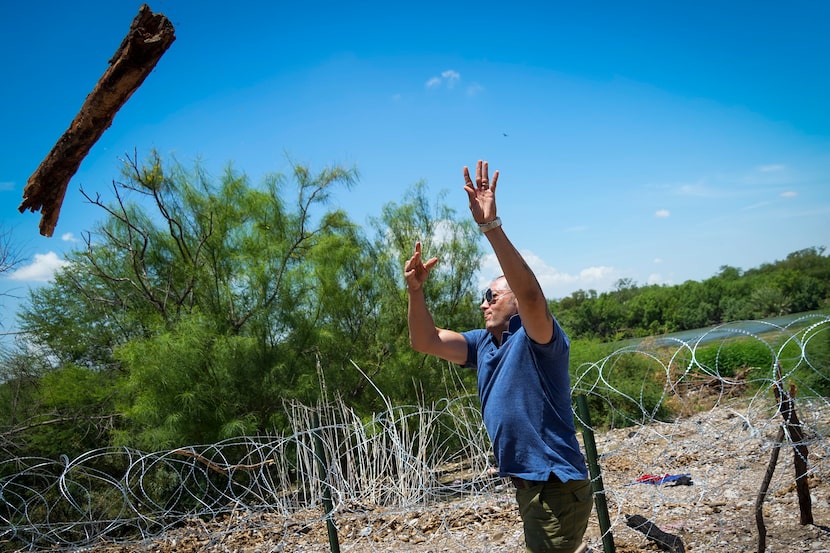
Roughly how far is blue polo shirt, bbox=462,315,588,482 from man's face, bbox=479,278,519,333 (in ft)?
0.56

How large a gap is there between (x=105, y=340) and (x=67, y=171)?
269 inches

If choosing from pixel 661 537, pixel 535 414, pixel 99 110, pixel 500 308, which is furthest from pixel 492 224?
pixel 661 537

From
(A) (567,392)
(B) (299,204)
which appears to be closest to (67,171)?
(A) (567,392)

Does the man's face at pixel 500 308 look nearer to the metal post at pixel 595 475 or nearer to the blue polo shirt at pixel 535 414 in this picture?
the blue polo shirt at pixel 535 414

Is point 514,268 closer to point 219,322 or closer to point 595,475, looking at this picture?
point 595,475

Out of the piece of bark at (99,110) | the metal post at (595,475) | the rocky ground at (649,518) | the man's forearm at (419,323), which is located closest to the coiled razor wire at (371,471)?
the rocky ground at (649,518)

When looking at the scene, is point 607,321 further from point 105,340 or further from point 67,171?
point 67,171

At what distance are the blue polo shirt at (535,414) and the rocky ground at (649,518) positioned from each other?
1.54 metres

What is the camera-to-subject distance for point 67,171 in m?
2.76

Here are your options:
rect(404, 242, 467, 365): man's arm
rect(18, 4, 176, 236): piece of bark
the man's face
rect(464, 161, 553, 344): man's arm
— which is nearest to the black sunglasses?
the man's face

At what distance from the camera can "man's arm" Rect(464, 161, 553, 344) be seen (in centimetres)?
192

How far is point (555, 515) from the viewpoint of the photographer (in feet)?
6.87

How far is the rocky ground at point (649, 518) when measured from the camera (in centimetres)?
399

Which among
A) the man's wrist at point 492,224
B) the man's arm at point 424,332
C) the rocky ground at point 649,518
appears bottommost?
the rocky ground at point 649,518
